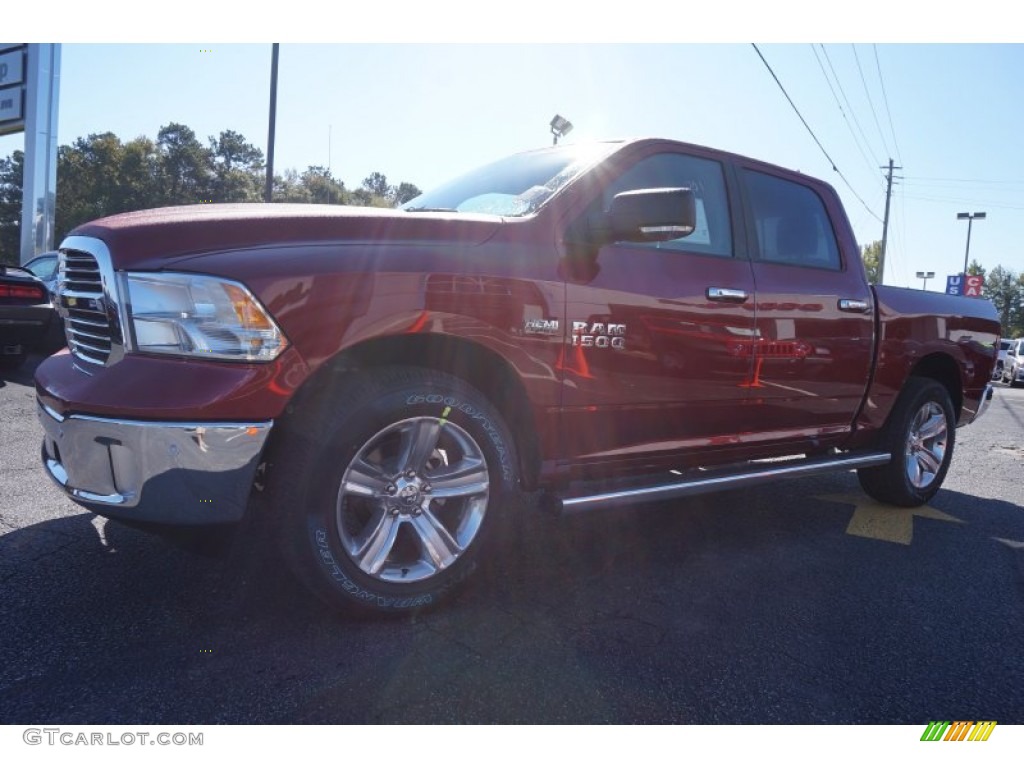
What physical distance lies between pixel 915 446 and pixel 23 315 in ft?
25.7

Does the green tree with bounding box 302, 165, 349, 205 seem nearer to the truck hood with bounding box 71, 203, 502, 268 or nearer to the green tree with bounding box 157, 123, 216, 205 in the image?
the green tree with bounding box 157, 123, 216, 205

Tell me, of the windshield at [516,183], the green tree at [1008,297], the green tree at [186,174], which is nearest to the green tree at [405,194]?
the windshield at [516,183]

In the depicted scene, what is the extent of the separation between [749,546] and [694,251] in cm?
150

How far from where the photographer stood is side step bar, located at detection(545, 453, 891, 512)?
8.79 feet

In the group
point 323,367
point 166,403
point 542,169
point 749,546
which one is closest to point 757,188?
point 542,169

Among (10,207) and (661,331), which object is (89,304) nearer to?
(661,331)

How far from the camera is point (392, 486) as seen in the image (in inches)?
93.0

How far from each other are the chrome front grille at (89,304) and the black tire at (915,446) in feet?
13.7

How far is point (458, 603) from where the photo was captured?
102 inches

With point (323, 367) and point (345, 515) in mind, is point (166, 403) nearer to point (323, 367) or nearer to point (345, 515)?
point (323, 367)

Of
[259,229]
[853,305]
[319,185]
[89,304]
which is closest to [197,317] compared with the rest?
[259,229]

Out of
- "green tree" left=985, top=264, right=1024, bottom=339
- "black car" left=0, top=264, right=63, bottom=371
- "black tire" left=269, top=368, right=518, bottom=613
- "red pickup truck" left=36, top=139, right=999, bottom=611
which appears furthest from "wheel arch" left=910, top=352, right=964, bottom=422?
"green tree" left=985, top=264, right=1024, bottom=339

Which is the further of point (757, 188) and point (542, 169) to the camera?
Result: point (757, 188)
